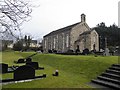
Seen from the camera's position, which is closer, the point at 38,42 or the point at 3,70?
the point at 3,70

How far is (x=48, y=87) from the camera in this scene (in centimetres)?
1273

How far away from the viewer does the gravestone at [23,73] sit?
46.9 feet

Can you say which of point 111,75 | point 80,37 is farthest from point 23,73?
point 80,37

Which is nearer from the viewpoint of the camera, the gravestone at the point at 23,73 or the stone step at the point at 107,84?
the stone step at the point at 107,84

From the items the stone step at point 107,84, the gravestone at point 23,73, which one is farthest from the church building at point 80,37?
the gravestone at point 23,73

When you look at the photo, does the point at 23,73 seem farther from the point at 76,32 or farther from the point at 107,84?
the point at 76,32

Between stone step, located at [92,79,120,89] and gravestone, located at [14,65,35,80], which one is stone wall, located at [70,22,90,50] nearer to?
stone step, located at [92,79,120,89]

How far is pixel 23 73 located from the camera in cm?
1455

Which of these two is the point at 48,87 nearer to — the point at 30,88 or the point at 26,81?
the point at 30,88

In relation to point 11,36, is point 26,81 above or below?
below

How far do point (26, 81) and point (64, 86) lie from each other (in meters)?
2.83

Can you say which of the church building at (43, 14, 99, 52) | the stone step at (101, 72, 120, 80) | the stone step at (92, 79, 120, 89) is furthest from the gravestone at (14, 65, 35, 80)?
the church building at (43, 14, 99, 52)

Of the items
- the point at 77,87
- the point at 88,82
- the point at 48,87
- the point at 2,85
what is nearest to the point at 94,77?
the point at 88,82

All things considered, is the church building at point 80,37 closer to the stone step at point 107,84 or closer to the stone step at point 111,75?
the stone step at point 111,75
